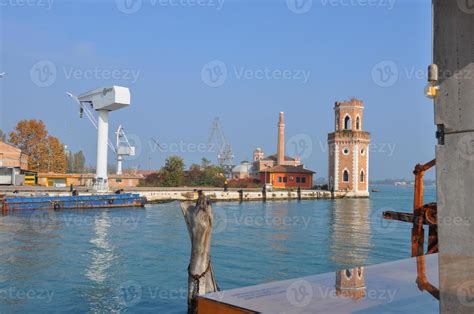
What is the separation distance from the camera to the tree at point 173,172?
2884 inches

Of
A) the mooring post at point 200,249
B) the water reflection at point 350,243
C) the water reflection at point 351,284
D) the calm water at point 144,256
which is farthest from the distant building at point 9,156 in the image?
the water reflection at point 351,284

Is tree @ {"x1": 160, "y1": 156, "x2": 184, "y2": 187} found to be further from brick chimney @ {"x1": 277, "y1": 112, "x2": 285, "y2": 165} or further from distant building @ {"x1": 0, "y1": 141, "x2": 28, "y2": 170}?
brick chimney @ {"x1": 277, "y1": 112, "x2": 285, "y2": 165}

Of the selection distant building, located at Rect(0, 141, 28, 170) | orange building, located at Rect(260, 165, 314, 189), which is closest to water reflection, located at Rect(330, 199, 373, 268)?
orange building, located at Rect(260, 165, 314, 189)

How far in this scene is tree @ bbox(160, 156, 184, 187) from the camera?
7325cm

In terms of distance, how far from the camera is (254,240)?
74.9ft

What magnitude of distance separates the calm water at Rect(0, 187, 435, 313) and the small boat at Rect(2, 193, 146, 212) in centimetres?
552

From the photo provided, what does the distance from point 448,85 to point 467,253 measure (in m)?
1.55

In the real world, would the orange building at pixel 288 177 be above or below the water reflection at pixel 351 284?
above

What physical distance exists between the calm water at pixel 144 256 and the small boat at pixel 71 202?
5.52m

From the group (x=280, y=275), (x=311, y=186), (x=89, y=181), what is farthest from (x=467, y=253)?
(x=311, y=186)

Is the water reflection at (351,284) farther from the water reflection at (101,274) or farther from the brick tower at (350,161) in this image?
the brick tower at (350,161)

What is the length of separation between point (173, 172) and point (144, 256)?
55.7 m

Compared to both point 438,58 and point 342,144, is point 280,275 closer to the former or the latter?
point 438,58

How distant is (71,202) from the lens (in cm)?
4000
